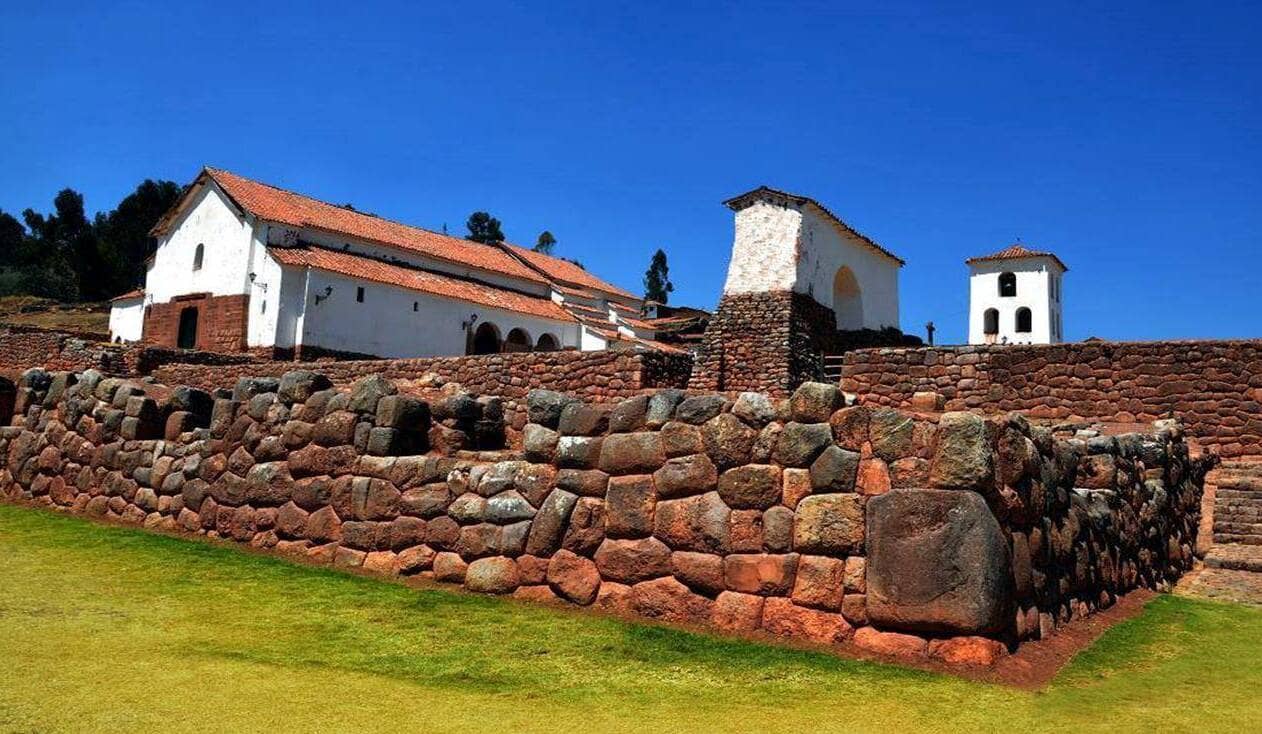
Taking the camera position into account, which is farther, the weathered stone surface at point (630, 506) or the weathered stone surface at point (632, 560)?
the weathered stone surface at point (630, 506)

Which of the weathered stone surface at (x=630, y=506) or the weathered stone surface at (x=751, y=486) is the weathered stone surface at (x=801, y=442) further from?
the weathered stone surface at (x=630, y=506)

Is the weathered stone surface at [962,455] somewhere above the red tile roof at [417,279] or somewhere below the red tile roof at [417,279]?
below

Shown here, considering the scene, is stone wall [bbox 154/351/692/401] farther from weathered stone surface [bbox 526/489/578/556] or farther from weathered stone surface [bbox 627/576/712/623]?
weathered stone surface [bbox 627/576/712/623]

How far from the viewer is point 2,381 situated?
12.1 m

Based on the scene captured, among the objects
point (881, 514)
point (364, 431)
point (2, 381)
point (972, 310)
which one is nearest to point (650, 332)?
point (972, 310)

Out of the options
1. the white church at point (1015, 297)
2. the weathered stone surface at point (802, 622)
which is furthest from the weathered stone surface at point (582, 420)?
the white church at point (1015, 297)

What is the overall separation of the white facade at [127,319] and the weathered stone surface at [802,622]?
38.6 metres

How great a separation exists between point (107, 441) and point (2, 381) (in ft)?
10.3

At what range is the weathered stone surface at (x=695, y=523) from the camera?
588cm

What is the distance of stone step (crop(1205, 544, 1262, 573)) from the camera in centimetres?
917

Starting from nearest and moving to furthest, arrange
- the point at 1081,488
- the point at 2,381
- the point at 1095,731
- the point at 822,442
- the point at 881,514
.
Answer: the point at 1095,731 → the point at 881,514 → the point at 822,442 → the point at 1081,488 → the point at 2,381

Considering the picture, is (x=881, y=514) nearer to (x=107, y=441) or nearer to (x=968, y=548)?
(x=968, y=548)

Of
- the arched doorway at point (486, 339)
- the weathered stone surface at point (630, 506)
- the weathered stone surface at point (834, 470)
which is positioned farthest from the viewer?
the arched doorway at point (486, 339)

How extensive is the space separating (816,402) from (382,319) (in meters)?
29.2
